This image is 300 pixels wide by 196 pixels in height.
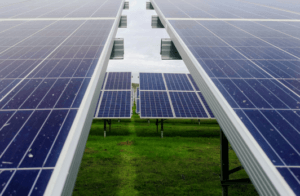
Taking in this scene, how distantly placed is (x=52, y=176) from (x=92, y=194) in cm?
962

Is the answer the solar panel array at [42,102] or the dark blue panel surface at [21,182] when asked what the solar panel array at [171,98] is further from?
the dark blue panel surface at [21,182]

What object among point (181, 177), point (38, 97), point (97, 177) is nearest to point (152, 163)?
point (181, 177)

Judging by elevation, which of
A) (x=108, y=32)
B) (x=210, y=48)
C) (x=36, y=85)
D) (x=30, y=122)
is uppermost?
(x=108, y=32)

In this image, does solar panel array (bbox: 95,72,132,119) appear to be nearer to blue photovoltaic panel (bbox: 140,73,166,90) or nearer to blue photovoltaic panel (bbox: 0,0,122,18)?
blue photovoltaic panel (bbox: 140,73,166,90)

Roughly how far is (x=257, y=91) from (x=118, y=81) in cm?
1737

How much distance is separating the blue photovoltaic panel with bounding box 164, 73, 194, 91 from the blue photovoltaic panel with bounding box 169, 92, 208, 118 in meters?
1.14

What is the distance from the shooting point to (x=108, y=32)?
10.7m

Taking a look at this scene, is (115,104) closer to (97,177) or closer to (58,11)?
(97,177)

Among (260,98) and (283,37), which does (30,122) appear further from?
(283,37)

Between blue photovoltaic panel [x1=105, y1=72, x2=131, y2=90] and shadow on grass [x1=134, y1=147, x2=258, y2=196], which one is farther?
blue photovoltaic panel [x1=105, y1=72, x2=131, y2=90]

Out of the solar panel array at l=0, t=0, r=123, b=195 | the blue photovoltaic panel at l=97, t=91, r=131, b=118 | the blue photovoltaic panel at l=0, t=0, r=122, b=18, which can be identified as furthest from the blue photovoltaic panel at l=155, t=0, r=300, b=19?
the solar panel array at l=0, t=0, r=123, b=195

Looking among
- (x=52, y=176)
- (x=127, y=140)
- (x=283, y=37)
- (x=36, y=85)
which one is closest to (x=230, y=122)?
(x=52, y=176)

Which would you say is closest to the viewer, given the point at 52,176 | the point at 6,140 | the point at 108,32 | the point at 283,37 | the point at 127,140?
the point at 52,176

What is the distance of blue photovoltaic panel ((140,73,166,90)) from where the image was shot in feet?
62.2
